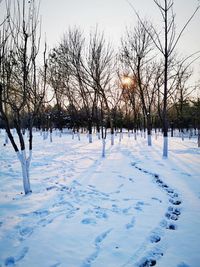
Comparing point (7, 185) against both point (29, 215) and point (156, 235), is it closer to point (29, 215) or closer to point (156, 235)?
point (29, 215)

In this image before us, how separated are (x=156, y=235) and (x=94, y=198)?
199 cm

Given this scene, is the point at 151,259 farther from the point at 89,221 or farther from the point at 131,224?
the point at 89,221

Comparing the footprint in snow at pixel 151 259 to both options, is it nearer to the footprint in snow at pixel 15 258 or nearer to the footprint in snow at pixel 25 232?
the footprint in snow at pixel 15 258

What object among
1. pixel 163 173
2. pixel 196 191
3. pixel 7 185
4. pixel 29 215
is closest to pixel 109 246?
pixel 29 215

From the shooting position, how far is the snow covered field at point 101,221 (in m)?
3.04

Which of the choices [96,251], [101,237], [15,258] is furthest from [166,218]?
[15,258]

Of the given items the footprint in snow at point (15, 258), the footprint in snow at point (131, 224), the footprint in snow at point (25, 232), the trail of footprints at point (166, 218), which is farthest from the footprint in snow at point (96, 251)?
the footprint in snow at point (25, 232)

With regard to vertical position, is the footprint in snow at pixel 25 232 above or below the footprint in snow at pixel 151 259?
above

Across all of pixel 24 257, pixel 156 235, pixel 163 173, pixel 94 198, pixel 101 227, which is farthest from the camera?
pixel 163 173

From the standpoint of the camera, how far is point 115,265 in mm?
2846

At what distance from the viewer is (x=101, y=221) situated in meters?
4.07

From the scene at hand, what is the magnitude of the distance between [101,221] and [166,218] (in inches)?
50.3

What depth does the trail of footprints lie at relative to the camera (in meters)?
2.97

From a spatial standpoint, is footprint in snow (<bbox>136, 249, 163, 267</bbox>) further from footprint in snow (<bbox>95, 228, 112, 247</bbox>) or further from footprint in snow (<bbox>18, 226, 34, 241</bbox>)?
footprint in snow (<bbox>18, 226, 34, 241</bbox>)
